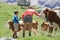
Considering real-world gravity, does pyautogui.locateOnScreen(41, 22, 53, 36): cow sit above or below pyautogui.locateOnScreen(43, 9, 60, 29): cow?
below

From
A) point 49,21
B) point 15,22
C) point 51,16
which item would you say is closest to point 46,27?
point 49,21

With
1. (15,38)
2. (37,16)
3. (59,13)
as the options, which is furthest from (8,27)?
(59,13)

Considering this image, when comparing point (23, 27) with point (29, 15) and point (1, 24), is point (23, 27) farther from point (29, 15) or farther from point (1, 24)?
point (1, 24)

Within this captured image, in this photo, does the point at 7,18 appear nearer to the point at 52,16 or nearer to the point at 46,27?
the point at 46,27

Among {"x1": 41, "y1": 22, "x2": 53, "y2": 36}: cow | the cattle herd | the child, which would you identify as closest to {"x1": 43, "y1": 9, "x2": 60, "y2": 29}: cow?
the cattle herd

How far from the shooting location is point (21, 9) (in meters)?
6.89

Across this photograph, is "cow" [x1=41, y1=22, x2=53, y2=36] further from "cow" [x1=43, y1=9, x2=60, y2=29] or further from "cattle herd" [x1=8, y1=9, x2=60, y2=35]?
"cow" [x1=43, y1=9, x2=60, y2=29]

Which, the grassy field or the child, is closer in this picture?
the child

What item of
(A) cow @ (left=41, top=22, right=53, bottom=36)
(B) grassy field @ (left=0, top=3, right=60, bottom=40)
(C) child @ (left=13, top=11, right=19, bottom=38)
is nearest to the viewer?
(C) child @ (left=13, top=11, right=19, bottom=38)

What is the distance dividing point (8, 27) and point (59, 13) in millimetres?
1376

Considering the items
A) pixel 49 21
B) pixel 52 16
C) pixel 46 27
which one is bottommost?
pixel 46 27

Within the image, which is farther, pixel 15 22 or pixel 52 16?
pixel 52 16

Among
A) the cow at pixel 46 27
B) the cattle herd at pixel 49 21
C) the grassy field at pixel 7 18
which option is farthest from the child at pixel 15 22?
the cow at pixel 46 27

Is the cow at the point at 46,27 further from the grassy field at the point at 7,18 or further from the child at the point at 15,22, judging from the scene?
the child at the point at 15,22
